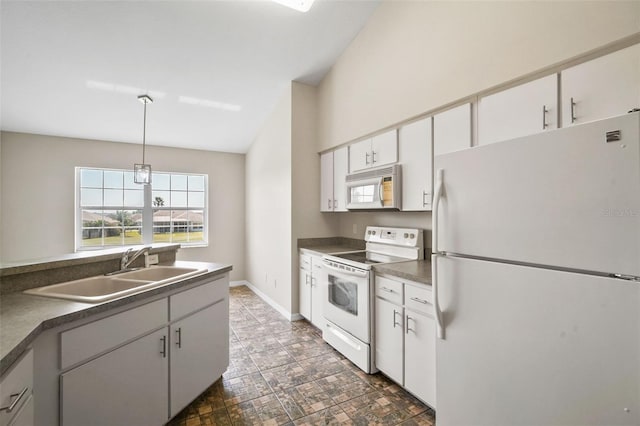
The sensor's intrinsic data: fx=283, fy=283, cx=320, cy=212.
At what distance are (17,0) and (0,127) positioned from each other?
2749mm

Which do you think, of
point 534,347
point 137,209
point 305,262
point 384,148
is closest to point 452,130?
point 384,148

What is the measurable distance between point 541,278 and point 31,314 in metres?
2.22

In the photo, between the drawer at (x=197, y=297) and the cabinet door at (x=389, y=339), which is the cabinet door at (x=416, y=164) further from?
the drawer at (x=197, y=297)

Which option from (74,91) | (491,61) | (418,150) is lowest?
(418,150)

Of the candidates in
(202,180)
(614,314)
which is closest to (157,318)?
(614,314)

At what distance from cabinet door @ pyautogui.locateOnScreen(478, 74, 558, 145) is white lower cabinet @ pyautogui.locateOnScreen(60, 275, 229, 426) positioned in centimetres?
232

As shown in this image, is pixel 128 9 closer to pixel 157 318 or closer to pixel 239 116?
pixel 239 116

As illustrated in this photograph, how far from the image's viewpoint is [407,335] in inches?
83.0

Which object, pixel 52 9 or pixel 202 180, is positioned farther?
pixel 202 180

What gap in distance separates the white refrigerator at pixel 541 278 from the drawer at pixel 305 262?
6.91ft

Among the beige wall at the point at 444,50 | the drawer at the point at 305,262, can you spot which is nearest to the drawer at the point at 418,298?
the beige wall at the point at 444,50

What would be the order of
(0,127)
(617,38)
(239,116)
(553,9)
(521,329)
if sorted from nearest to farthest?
(521,329) → (617,38) → (553,9) → (0,127) → (239,116)

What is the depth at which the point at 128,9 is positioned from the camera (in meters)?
2.43

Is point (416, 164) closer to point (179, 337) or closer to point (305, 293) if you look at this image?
point (305, 293)
